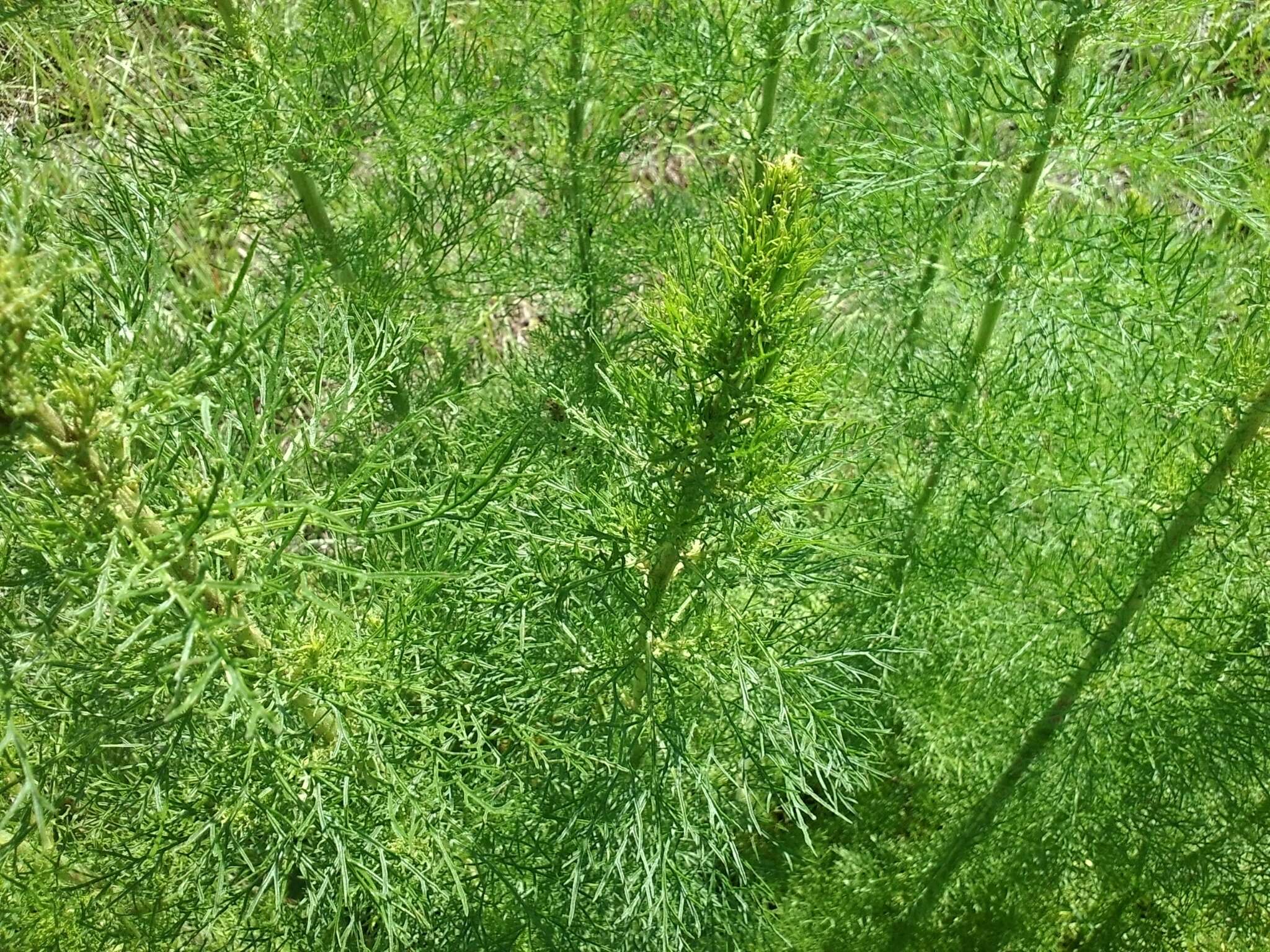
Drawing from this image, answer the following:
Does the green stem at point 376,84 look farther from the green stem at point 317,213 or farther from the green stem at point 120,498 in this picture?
the green stem at point 120,498

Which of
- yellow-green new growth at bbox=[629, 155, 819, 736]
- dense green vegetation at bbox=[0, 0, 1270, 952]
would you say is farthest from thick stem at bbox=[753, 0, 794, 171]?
yellow-green new growth at bbox=[629, 155, 819, 736]

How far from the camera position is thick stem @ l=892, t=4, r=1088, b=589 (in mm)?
1970

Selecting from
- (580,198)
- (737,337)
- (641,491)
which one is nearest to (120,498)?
(641,491)

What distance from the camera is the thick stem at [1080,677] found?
1.98 m

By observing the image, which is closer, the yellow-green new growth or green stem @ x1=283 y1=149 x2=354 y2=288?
the yellow-green new growth

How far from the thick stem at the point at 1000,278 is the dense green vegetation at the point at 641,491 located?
0.04 ft

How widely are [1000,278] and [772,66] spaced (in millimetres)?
732

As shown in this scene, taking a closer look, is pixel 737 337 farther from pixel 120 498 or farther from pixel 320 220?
pixel 320 220

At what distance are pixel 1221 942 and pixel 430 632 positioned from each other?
2.07 metres

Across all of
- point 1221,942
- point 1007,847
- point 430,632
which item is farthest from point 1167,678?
point 430,632

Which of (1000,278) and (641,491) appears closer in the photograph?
(641,491)

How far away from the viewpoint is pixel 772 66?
2.47 metres

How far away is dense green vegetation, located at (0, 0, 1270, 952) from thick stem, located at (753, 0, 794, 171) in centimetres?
2

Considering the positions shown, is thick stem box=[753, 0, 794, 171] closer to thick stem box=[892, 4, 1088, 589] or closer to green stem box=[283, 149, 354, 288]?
thick stem box=[892, 4, 1088, 589]
